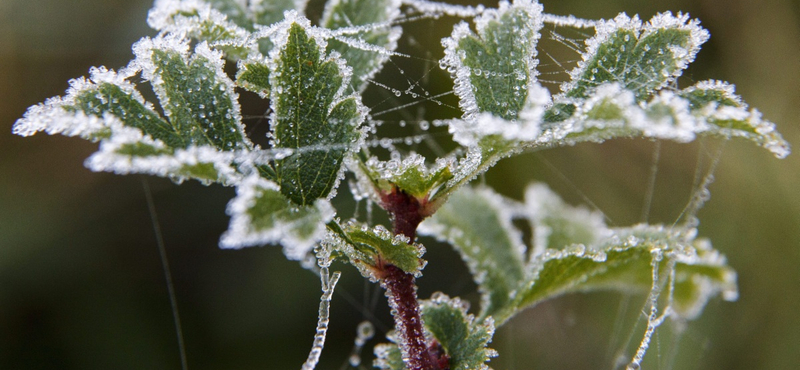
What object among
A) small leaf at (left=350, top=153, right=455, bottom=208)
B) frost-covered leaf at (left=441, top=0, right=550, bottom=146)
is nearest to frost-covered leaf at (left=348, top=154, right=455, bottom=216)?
small leaf at (left=350, top=153, right=455, bottom=208)

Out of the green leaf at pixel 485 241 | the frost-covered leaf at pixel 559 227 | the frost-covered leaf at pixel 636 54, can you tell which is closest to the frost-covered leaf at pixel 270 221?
the frost-covered leaf at pixel 636 54

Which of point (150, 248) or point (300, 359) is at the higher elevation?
point (150, 248)

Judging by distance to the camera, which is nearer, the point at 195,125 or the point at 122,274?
the point at 195,125

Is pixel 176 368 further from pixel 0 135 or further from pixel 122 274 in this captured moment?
pixel 0 135

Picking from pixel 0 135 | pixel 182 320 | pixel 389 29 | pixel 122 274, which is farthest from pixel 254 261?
pixel 389 29

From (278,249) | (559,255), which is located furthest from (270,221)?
(278,249)

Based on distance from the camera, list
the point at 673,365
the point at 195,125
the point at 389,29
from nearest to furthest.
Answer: the point at 195,125, the point at 389,29, the point at 673,365

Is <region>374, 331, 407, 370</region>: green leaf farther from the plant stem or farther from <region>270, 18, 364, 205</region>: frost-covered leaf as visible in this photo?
<region>270, 18, 364, 205</region>: frost-covered leaf
